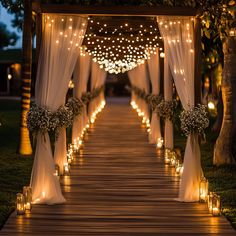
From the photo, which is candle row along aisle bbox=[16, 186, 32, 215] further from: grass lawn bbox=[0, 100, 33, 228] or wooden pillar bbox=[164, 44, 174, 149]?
wooden pillar bbox=[164, 44, 174, 149]

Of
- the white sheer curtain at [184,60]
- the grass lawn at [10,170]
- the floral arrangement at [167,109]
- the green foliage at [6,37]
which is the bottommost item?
the grass lawn at [10,170]

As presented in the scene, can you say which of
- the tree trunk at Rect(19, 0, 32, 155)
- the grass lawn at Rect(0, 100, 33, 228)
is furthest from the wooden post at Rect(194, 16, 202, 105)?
the tree trunk at Rect(19, 0, 32, 155)

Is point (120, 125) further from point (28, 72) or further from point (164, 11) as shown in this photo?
point (164, 11)

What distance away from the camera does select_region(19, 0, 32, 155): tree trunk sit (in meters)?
17.2

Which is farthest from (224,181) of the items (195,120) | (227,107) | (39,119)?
(39,119)

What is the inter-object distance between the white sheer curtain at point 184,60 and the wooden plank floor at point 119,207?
2.30 feet

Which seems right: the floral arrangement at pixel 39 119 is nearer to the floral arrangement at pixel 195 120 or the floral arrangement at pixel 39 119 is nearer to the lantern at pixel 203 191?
the floral arrangement at pixel 195 120

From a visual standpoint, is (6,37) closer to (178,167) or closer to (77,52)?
(178,167)

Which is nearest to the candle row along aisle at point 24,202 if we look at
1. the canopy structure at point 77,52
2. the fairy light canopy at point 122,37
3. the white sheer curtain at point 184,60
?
the canopy structure at point 77,52

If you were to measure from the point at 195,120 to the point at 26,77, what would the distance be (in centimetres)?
705

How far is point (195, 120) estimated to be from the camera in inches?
452

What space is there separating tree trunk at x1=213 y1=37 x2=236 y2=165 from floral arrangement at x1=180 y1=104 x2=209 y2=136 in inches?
143

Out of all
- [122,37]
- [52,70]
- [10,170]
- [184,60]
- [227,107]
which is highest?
[122,37]

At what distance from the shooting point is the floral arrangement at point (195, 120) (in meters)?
11.5
